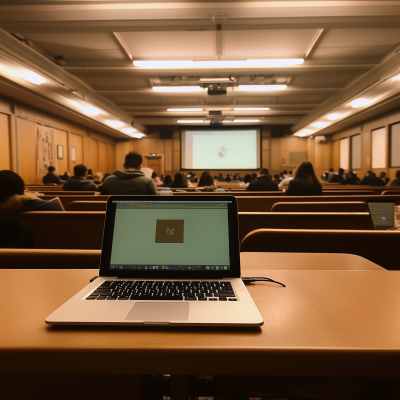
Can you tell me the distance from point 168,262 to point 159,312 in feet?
0.82

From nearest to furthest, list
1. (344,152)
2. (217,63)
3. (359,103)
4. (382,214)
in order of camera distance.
→ (382,214)
(217,63)
(359,103)
(344,152)

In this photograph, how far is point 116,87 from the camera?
8.34 meters

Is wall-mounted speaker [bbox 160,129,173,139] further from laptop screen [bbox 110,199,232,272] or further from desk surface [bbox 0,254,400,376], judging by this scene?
desk surface [bbox 0,254,400,376]

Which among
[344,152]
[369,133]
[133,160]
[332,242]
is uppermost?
[369,133]

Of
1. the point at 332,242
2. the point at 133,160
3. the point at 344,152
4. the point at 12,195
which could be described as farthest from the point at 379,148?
the point at 12,195

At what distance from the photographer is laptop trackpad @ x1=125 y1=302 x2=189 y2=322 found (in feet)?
1.92

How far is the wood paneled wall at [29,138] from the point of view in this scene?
7.83 metres

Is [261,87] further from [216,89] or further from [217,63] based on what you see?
[217,63]

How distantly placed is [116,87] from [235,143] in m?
7.37

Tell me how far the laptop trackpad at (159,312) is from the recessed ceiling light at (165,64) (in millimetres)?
6216

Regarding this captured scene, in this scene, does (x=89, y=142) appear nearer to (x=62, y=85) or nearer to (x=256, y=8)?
(x=62, y=85)

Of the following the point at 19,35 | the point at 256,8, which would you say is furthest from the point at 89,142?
the point at 256,8

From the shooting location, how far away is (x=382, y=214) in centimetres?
181

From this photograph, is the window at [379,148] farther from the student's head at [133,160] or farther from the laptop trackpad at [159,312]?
the laptop trackpad at [159,312]
